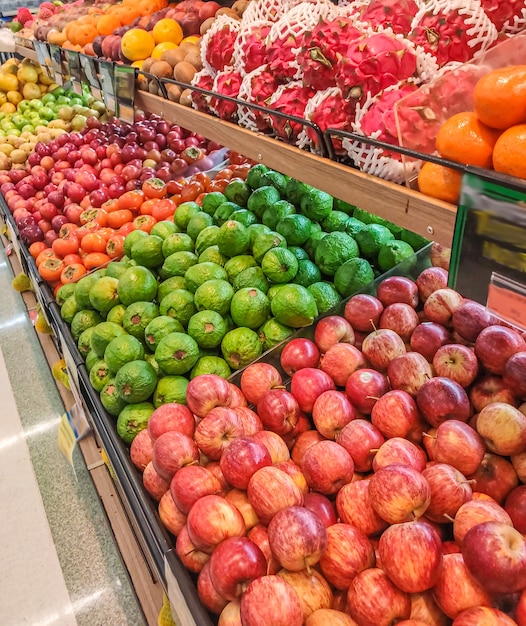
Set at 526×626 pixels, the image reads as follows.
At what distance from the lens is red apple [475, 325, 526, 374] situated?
1.17m

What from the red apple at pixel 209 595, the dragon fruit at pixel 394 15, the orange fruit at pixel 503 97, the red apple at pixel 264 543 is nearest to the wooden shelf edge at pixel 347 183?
the orange fruit at pixel 503 97

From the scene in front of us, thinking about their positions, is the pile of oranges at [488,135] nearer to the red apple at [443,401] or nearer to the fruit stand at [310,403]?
the fruit stand at [310,403]

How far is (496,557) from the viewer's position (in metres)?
0.76

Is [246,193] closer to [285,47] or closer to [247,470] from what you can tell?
[285,47]

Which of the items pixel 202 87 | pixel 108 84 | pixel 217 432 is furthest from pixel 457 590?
pixel 108 84

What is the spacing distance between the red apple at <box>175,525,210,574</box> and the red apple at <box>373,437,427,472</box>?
428mm

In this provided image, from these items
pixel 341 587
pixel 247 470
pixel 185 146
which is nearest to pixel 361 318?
pixel 247 470

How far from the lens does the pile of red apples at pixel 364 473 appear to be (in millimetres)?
835

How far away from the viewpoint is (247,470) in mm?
1039

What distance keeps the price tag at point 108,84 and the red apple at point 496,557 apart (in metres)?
2.07

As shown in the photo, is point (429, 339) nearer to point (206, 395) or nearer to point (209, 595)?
point (206, 395)

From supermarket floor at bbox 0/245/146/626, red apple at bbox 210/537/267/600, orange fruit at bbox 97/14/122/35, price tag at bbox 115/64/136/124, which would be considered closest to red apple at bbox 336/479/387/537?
red apple at bbox 210/537/267/600

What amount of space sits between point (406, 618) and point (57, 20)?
4.52 metres

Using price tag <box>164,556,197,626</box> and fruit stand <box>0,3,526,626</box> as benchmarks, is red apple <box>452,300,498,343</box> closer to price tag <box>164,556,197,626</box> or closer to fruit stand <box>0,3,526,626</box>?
fruit stand <box>0,3,526,626</box>
